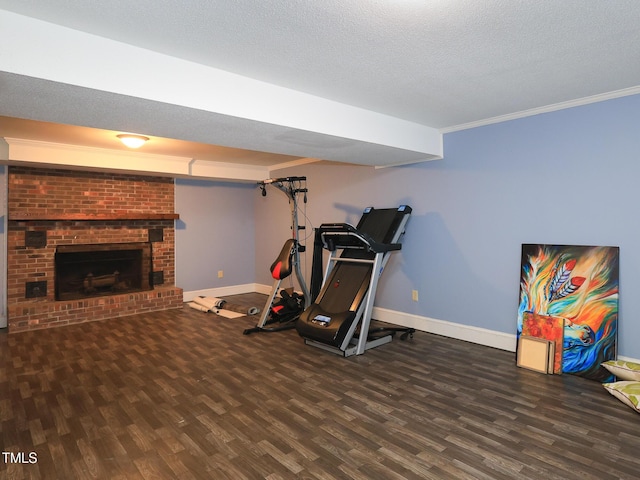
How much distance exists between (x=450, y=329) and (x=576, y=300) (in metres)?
1.23

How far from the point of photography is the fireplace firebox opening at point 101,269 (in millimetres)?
4992

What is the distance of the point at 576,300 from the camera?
3.11 m

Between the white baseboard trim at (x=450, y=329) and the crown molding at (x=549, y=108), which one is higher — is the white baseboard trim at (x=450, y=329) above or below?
below

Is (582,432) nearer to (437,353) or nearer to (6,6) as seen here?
(437,353)

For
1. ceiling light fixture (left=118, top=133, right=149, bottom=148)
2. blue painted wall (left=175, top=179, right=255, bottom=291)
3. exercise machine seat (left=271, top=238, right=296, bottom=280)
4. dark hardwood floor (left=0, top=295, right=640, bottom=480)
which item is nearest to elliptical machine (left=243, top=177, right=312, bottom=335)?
exercise machine seat (left=271, top=238, right=296, bottom=280)

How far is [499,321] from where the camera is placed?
11.9 feet

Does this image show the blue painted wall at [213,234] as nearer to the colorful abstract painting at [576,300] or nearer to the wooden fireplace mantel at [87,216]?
the wooden fireplace mantel at [87,216]

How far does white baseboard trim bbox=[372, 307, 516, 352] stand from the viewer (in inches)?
141

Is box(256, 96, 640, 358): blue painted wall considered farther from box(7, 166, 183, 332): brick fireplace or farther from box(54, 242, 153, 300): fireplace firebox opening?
box(54, 242, 153, 300): fireplace firebox opening

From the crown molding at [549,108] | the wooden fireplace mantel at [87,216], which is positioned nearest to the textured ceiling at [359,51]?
the crown molding at [549,108]

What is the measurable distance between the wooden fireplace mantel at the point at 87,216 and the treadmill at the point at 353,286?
276cm

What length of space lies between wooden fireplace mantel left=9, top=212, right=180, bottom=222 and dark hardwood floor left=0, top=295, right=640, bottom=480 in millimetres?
1657

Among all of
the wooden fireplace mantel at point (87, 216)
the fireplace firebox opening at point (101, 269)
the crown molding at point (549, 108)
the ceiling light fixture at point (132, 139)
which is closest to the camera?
the crown molding at point (549, 108)

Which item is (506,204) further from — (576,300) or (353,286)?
(353,286)
